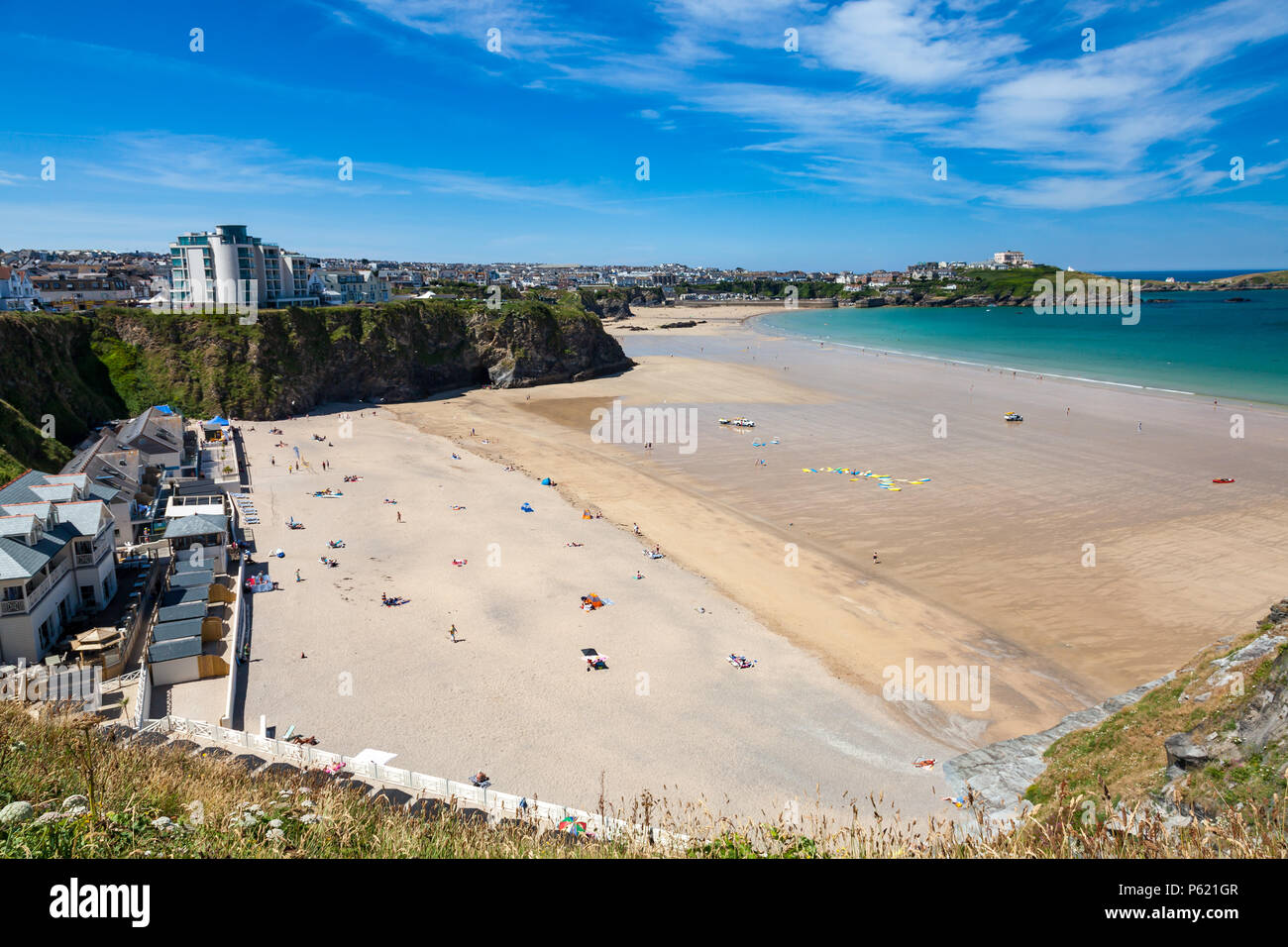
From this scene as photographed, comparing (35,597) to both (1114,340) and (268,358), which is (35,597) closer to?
(268,358)

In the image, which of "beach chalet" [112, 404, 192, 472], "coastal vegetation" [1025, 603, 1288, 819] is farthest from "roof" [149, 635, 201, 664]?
"beach chalet" [112, 404, 192, 472]

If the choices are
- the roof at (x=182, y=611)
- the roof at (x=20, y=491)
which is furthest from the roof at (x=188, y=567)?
the roof at (x=20, y=491)

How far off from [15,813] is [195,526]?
22.2 m

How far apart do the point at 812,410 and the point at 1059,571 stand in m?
31.2

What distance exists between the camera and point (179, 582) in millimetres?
22141

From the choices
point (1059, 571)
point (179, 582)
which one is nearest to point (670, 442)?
point (1059, 571)

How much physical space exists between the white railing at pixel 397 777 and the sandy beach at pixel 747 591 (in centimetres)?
184

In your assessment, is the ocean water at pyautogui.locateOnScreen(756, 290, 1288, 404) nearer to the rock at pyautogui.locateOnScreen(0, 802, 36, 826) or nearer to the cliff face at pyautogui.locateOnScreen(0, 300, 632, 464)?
the cliff face at pyautogui.locateOnScreen(0, 300, 632, 464)

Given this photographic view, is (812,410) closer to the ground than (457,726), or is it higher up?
higher up

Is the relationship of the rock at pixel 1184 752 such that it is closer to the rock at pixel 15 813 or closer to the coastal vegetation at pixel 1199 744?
the coastal vegetation at pixel 1199 744

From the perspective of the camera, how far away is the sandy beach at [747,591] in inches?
682

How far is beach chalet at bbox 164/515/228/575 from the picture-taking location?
24562mm

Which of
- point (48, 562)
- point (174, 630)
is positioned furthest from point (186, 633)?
point (48, 562)
